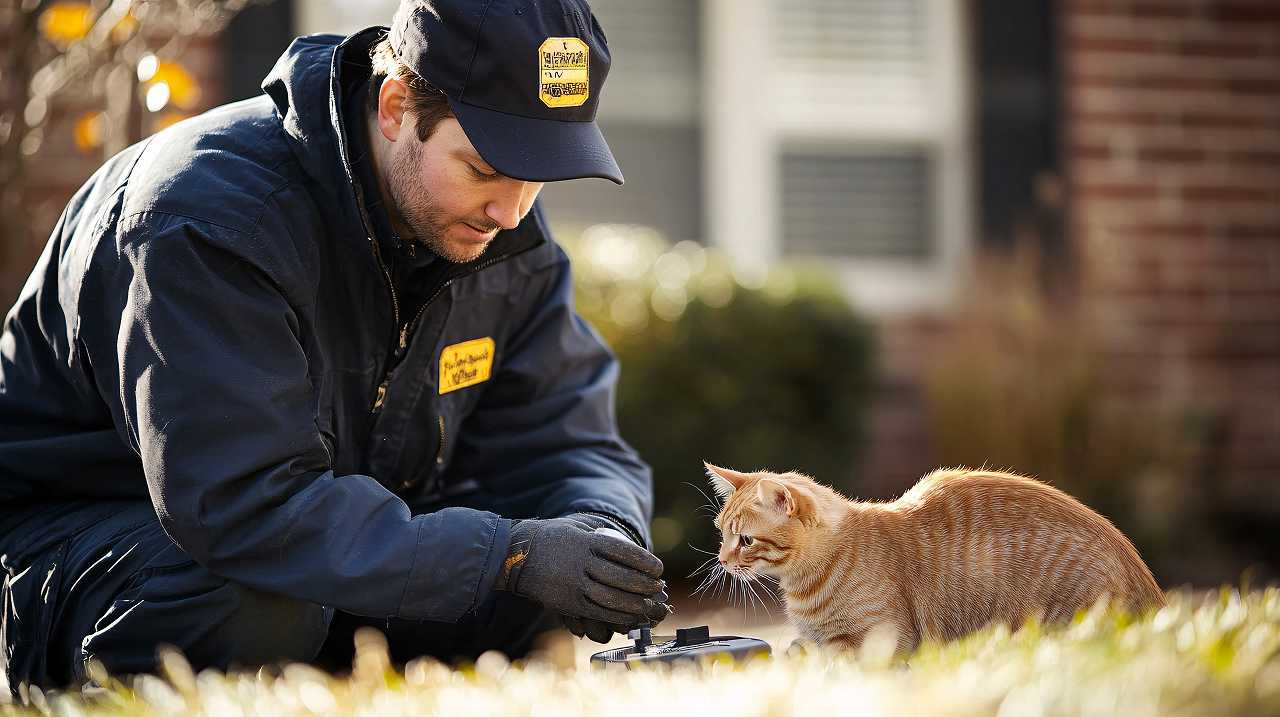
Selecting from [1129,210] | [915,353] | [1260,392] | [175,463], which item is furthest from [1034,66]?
[175,463]

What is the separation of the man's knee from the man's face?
658 mm

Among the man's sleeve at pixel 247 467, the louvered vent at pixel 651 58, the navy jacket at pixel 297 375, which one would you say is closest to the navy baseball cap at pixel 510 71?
the navy jacket at pixel 297 375

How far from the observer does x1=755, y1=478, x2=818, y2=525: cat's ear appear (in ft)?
7.30

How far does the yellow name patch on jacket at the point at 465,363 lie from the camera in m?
2.40

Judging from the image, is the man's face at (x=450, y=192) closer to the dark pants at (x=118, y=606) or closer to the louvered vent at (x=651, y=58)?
the dark pants at (x=118, y=606)

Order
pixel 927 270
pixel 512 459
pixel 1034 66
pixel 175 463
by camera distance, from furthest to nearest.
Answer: pixel 927 270 < pixel 1034 66 < pixel 512 459 < pixel 175 463

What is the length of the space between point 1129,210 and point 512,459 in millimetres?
3721

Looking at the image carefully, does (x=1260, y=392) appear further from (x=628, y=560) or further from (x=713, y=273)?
(x=628, y=560)

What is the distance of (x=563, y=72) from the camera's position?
82.4 inches

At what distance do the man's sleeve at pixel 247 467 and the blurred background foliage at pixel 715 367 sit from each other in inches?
90.0

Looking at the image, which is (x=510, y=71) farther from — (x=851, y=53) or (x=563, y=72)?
(x=851, y=53)

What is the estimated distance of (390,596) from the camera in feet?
6.24

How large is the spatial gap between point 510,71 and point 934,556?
1055mm

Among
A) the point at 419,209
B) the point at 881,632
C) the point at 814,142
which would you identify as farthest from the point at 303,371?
the point at 814,142
